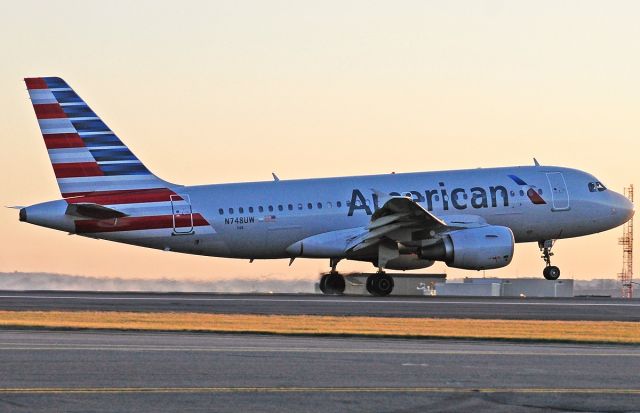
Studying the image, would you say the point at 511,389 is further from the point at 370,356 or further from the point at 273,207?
the point at 273,207

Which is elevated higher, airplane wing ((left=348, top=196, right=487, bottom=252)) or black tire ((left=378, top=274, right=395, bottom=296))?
airplane wing ((left=348, top=196, right=487, bottom=252))

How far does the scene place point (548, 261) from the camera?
177 feet

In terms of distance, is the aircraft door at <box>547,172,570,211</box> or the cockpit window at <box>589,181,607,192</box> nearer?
the aircraft door at <box>547,172,570,211</box>

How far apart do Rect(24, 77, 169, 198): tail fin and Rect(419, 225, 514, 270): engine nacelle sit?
1124cm

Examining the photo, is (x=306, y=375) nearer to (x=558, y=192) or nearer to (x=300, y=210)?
(x=300, y=210)

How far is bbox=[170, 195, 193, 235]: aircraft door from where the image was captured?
49.4 meters

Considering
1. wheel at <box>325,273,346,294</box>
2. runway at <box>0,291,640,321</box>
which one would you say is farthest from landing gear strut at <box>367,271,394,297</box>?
runway at <box>0,291,640,321</box>

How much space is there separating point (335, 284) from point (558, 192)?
9.97 metres

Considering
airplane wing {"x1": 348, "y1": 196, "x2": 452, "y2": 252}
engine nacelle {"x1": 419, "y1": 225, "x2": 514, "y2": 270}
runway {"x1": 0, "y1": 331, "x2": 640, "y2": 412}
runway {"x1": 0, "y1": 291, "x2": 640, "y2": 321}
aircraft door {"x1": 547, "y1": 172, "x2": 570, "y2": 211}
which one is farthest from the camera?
aircraft door {"x1": 547, "y1": 172, "x2": 570, "y2": 211}

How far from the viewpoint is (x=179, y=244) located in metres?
50.0

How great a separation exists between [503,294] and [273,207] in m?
15.9

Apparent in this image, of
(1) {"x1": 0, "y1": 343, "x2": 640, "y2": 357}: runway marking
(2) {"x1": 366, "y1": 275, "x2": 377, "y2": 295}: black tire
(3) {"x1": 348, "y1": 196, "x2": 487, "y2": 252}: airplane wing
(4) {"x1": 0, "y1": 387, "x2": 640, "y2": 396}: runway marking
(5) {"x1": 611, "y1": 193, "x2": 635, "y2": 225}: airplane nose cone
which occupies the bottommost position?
(4) {"x1": 0, "y1": 387, "x2": 640, "y2": 396}: runway marking

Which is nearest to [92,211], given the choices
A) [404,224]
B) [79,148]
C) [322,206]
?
[79,148]

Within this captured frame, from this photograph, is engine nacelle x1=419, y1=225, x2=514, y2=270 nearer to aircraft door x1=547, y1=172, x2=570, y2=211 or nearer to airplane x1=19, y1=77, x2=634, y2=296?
airplane x1=19, y1=77, x2=634, y2=296
